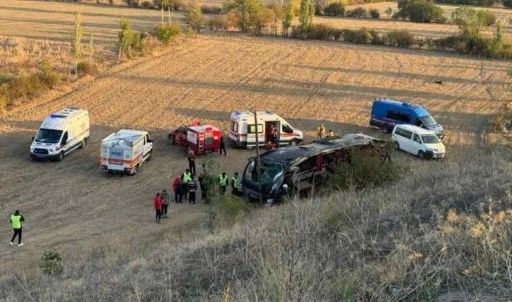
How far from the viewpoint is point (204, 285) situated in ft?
23.7

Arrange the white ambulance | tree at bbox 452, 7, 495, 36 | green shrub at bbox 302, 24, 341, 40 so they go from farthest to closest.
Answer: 1. green shrub at bbox 302, 24, 341, 40
2. tree at bbox 452, 7, 495, 36
3. the white ambulance

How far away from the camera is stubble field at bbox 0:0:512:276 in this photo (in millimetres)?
18583

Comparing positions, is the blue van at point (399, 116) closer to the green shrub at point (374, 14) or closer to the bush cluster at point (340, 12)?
the bush cluster at point (340, 12)

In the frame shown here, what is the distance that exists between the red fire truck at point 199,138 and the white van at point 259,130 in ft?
3.36

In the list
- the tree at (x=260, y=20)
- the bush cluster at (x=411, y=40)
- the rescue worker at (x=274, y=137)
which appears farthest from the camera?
the tree at (x=260, y=20)

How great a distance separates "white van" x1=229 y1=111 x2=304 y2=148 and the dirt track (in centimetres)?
66

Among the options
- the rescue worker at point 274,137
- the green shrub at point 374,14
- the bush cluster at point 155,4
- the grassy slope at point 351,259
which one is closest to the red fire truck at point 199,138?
the rescue worker at point 274,137

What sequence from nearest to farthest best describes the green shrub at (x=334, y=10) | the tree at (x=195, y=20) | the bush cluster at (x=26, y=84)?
the bush cluster at (x=26, y=84), the tree at (x=195, y=20), the green shrub at (x=334, y=10)

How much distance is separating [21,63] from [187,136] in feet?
57.6

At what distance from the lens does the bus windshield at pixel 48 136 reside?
24109mm

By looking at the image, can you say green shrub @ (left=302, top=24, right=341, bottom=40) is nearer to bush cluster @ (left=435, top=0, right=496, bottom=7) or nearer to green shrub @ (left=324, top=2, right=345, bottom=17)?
green shrub @ (left=324, top=2, right=345, bottom=17)

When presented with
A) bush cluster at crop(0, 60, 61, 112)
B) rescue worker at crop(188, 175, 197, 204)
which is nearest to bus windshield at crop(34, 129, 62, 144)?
bush cluster at crop(0, 60, 61, 112)

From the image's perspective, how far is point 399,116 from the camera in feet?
95.5

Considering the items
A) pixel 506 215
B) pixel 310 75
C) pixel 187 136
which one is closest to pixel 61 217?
pixel 187 136
